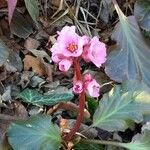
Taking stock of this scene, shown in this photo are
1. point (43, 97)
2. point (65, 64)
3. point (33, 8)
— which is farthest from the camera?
point (33, 8)

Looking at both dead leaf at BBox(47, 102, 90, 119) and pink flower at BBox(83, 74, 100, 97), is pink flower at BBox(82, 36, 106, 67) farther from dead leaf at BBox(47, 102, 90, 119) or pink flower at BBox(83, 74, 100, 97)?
dead leaf at BBox(47, 102, 90, 119)

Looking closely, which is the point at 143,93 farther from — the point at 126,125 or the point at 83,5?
the point at 83,5

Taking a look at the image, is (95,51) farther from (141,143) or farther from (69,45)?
(141,143)

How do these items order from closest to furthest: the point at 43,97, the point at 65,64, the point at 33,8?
the point at 65,64 < the point at 43,97 < the point at 33,8

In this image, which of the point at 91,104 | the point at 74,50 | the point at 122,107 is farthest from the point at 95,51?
the point at 91,104

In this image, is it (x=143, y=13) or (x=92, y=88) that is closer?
(x=92, y=88)

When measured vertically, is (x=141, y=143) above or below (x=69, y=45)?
below

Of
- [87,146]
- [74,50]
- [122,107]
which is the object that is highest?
[74,50]
